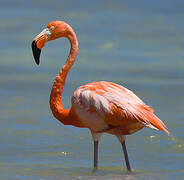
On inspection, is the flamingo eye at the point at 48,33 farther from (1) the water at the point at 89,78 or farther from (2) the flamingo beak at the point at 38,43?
(1) the water at the point at 89,78

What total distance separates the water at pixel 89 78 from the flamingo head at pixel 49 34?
3.70ft

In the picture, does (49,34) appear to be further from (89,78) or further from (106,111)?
(89,78)

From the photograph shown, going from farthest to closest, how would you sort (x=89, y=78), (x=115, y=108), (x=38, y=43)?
(x=89, y=78) → (x=38, y=43) → (x=115, y=108)

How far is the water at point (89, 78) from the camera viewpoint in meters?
7.49

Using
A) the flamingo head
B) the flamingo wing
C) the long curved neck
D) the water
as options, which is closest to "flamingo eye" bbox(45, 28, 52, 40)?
the flamingo head

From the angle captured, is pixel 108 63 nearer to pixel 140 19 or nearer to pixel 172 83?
pixel 172 83

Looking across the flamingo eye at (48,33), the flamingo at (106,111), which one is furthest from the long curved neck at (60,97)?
the flamingo eye at (48,33)

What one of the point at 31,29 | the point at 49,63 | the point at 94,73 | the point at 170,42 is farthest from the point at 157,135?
the point at 31,29

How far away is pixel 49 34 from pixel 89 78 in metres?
3.27

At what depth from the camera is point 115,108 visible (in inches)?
279

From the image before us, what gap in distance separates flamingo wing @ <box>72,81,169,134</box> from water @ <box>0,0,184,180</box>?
462 mm

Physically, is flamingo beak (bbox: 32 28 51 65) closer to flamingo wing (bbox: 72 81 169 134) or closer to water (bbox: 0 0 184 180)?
flamingo wing (bbox: 72 81 169 134)

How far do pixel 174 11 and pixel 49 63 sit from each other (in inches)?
139

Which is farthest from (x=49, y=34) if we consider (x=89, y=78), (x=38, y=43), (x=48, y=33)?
(x=89, y=78)
